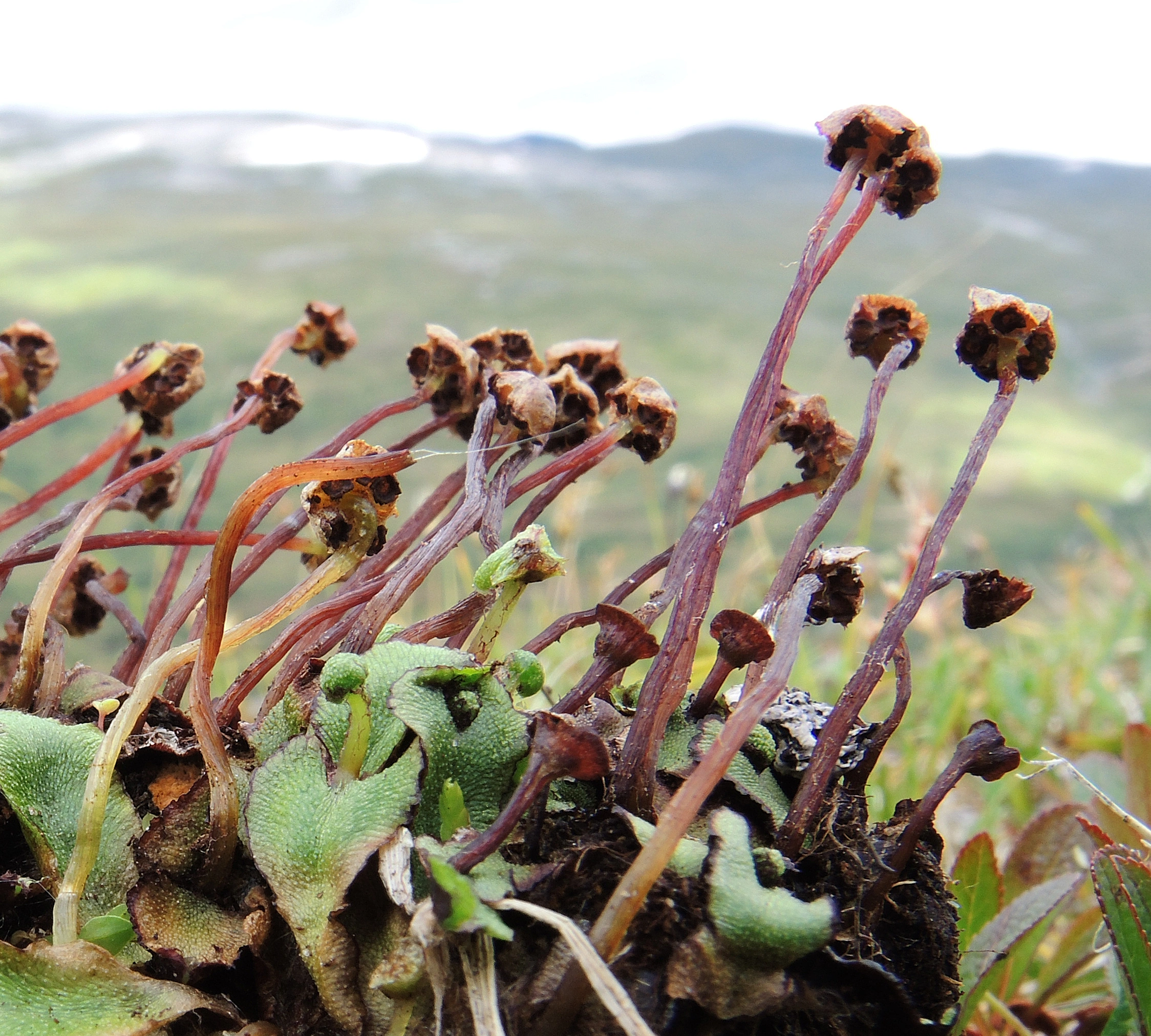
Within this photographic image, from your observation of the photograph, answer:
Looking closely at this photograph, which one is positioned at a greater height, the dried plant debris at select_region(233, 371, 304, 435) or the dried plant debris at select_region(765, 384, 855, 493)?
the dried plant debris at select_region(765, 384, 855, 493)

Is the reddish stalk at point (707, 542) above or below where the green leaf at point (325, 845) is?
above

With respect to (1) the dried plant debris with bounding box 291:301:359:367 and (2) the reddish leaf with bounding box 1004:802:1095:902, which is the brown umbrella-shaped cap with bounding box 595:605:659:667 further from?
(2) the reddish leaf with bounding box 1004:802:1095:902

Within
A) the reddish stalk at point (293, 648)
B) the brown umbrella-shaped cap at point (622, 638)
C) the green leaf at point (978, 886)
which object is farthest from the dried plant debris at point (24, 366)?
the green leaf at point (978, 886)

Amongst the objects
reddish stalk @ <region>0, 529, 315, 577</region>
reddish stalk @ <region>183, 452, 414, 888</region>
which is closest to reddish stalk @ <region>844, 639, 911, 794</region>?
reddish stalk @ <region>183, 452, 414, 888</region>

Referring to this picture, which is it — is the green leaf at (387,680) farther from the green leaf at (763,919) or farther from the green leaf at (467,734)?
the green leaf at (763,919)

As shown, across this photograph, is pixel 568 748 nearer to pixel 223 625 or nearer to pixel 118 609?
pixel 223 625

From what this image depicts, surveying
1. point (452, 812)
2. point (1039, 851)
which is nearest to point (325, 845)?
point (452, 812)
